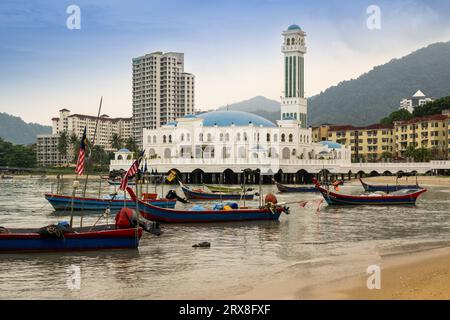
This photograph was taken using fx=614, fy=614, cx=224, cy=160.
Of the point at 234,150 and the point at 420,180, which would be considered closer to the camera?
the point at 420,180

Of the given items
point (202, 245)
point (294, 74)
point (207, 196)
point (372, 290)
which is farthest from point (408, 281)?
point (294, 74)

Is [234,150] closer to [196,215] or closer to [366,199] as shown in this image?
[366,199]

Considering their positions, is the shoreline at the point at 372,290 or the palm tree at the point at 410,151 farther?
the palm tree at the point at 410,151

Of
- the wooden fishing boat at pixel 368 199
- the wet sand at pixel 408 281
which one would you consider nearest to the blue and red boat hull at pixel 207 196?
the wooden fishing boat at pixel 368 199

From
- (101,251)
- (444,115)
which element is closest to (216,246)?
(101,251)

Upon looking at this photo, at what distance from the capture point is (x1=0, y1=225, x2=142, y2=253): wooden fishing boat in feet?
87.8

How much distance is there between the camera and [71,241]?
27.1 meters

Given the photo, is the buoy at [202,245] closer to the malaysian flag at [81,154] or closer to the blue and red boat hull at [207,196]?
the malaysian flag at [81,154]

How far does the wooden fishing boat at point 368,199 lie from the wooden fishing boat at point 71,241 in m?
31.7

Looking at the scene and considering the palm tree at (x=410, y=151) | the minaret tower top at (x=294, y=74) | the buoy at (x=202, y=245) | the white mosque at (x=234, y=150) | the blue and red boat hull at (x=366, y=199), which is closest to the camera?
the buoy at (x=202, y=245)

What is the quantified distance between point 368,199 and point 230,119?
77.8 meters

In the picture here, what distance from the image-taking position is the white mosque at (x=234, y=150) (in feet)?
376

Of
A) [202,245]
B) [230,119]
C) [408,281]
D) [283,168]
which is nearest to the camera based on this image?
[408,281]

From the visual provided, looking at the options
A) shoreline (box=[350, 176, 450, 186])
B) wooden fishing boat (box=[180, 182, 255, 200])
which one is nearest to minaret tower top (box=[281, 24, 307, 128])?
shoreline (box=[350, 176, 450, 186])
